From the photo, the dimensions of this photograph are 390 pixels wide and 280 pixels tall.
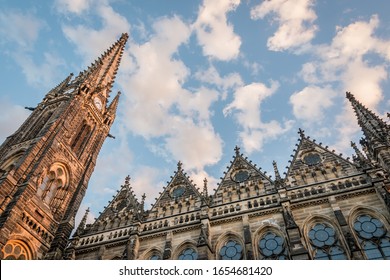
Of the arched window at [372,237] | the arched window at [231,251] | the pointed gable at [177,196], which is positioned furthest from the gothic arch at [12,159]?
the arched window at [372,237]

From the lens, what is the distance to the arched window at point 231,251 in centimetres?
1862

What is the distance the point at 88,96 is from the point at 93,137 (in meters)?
4.59

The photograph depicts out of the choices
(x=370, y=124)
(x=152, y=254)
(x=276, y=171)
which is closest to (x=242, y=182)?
(x=276, y=171)

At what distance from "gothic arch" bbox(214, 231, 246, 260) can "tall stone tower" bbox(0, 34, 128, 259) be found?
1142 centimetres

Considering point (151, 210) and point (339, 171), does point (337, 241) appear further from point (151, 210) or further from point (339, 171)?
point (151, 210)

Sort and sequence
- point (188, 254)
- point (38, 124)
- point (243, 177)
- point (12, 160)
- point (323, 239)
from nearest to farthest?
point (323, 239) < point (188, 254) < point (243, 177) < point (12, 160) < point (38, 124)

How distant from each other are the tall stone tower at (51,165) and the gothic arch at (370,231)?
19028 millimetres

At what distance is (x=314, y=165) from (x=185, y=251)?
10.2 metres

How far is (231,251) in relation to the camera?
19.0m

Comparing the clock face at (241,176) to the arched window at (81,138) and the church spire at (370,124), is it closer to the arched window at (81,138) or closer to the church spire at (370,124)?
the church spire at (370,124)

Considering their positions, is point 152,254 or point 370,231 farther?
point 152,254

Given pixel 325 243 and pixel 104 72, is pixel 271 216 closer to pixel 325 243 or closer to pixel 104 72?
pixel 325 243

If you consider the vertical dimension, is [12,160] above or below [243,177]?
above

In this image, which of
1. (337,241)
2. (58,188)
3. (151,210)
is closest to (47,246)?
(58,188)
